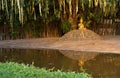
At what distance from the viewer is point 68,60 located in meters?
10.8

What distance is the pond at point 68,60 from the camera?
9.02 metres

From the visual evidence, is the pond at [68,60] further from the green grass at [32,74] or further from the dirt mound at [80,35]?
the dirt mound at [80,35]

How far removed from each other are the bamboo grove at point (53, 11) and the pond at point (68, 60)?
270cm

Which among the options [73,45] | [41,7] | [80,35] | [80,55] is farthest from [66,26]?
[80,55]

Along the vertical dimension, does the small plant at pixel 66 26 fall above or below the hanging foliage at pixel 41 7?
below

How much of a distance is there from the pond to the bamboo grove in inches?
106

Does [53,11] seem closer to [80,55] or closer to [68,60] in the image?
[80,55]

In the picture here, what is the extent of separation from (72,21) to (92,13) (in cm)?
119

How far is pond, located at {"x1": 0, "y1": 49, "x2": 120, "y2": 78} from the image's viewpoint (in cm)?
902

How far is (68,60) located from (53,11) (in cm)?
630

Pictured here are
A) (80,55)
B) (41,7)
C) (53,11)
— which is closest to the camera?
(80,55)

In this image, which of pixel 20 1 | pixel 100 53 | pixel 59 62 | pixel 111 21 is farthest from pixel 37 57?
pixel 111 21

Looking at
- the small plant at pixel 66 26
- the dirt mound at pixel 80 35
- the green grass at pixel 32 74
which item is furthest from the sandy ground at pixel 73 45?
the green grass at pixel 32 74

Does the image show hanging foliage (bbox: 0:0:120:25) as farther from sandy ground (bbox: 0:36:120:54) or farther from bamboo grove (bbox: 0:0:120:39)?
sandy ground (bbox: 0:36:120:54)
